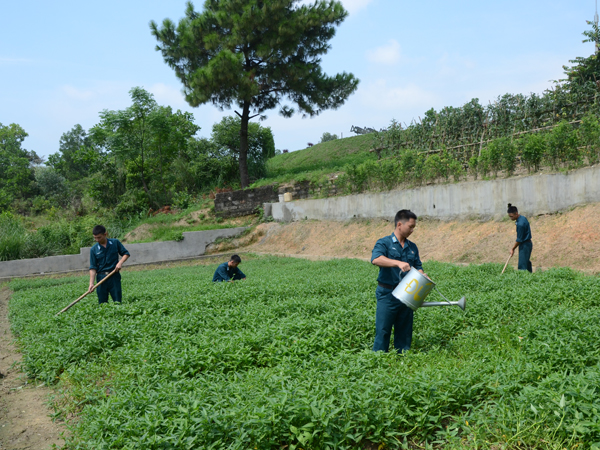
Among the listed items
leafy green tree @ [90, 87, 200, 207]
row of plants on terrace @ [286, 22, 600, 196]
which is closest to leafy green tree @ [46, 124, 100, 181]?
leafy green tree @ [90, 87, 200, 207]

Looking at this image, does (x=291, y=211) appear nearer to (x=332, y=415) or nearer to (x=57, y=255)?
(x=57, y=255)

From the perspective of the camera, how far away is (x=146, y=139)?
30.0 m

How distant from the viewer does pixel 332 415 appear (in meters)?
3.37

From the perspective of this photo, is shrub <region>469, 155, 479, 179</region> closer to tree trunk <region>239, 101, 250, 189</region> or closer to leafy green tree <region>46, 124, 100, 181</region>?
tree trunk <region>239, 101, 250, 189</region>

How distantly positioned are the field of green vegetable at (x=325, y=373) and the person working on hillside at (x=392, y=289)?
1.13ft

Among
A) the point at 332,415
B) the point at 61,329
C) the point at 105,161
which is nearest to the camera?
the point at 332,415

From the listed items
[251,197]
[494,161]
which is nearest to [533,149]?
[494,161]

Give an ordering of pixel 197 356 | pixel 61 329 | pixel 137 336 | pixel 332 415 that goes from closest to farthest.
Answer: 1. pixel 332 415
2. pixel 197 356
3. pixel 137 336
4. pixel 61 329

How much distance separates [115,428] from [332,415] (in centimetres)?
165

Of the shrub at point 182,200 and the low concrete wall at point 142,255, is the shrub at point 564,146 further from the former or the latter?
the shrub at point 182,200

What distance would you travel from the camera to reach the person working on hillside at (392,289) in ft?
17.1

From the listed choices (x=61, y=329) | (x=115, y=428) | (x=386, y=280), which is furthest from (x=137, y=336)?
(x=386, y=280)

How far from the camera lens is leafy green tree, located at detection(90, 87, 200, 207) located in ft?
94.4

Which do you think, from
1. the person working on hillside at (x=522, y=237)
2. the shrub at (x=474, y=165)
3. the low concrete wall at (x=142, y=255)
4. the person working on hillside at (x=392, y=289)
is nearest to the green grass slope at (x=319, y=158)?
the low concrete wall at (x=142, y=255)
